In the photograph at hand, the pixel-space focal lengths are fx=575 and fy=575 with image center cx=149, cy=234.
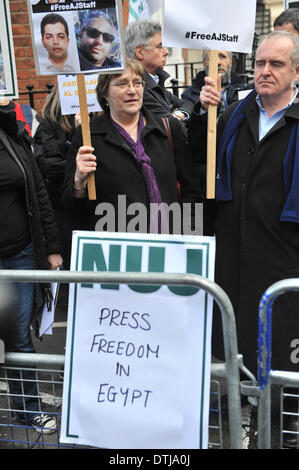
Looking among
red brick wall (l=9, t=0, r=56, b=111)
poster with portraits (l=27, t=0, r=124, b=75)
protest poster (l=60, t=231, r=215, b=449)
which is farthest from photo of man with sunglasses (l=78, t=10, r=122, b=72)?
red brick wall (l=9, t=0, r=56, b=111)

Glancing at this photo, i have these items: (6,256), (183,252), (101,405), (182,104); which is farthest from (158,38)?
(101,405)

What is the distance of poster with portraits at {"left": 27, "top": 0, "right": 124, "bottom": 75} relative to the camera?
2.52m

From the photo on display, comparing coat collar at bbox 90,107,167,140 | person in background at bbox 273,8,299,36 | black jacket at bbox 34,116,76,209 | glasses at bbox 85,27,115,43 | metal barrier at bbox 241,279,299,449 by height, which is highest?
person in background at bbox 273,8,299,36

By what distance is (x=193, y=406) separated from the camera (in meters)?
1.97

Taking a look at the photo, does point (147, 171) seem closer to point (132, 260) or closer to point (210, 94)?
point (210, 94)

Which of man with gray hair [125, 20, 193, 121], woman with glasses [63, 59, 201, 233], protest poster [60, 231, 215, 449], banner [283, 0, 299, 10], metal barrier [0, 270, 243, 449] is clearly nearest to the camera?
metal barrier [0, 270, 243, 449]

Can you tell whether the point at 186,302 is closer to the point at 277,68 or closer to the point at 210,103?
the point at 210,103

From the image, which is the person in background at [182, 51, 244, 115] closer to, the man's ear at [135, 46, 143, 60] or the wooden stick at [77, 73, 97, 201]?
the man's ear at [135, 46, 143, 60]

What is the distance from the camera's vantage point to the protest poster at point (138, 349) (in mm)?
1969

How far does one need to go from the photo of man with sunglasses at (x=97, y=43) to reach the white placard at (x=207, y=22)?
0.91 feet

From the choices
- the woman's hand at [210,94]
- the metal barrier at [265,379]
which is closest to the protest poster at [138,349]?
the metal barrier at [265,379]

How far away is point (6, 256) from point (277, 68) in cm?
167

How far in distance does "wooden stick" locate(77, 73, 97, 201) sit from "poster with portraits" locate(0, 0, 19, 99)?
293 mm

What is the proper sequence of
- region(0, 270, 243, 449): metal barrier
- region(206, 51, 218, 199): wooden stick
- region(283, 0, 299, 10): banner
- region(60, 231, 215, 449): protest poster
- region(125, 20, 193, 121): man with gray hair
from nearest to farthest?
region(0, 270, 243, 449): metal barrier < region(60, 231, 215, 449): protest poster < region(206, 51, 218, 199): wooden stick < region(125, 20, 193, 121): man with gray hair < region(283, 0, 299, 10): banner
